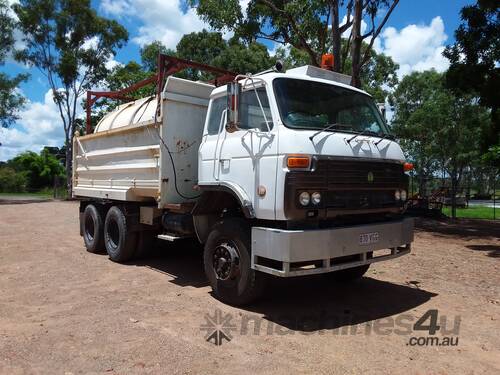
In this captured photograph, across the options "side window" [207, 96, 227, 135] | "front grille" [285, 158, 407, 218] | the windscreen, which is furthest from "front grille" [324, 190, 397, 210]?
"side window" [207, 96, 227, 135]

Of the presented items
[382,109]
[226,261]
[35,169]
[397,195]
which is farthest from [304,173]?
[35,169]

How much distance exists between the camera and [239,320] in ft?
16.2

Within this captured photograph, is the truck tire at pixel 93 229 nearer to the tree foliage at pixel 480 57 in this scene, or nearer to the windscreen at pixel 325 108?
the windscreen at pixel 325 108

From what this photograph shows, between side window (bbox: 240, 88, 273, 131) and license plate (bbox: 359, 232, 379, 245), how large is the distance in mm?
1625

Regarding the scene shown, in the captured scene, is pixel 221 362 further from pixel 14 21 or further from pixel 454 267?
pixel 14 21

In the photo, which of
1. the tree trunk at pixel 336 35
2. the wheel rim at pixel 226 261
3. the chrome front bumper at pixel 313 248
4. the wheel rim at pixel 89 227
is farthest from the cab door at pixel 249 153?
the tree trunk at pixel 336 35

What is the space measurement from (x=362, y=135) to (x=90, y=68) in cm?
2664

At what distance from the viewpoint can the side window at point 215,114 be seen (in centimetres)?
593

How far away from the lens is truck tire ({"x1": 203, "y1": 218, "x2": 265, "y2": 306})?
16.7 ft

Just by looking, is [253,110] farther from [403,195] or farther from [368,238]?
[403,195]

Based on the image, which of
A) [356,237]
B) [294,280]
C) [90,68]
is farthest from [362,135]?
[90,68]

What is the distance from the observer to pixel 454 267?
25.2ft

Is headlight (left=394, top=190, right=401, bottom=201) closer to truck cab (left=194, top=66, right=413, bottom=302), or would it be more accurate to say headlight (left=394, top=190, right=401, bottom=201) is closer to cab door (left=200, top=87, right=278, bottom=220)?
truck cab (left=194, top=66, right=413, bottom=302)

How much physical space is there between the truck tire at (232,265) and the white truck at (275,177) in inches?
0.5
